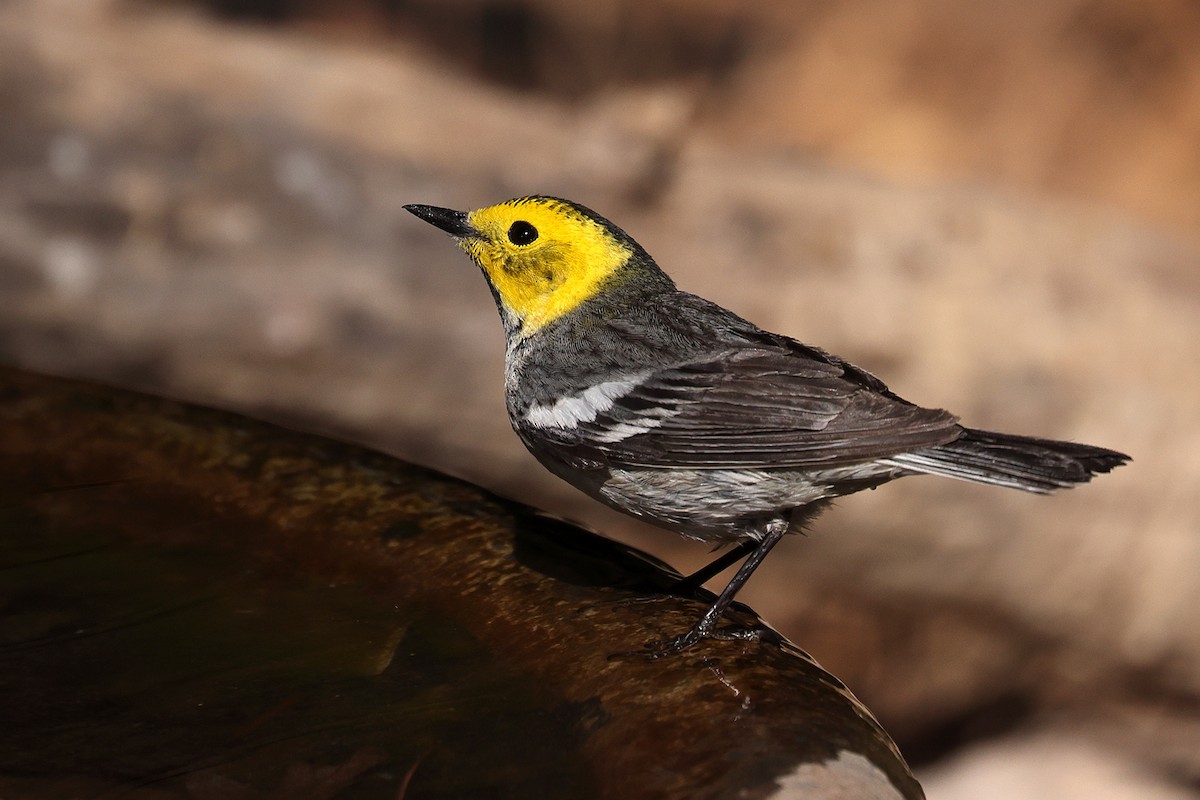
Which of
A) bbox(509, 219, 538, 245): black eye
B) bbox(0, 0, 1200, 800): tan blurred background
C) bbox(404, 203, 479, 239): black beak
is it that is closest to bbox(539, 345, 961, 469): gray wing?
bbox(509, 219, 538, 245): black eye

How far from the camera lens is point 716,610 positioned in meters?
2.93

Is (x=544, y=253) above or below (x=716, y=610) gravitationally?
above

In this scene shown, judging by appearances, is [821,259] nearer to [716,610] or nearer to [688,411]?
[688,411]

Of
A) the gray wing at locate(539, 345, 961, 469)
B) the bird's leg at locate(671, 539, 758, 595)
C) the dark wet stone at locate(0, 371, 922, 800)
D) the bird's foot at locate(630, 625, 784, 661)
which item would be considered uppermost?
the gray wing at locate(539, 345, 961, 469)

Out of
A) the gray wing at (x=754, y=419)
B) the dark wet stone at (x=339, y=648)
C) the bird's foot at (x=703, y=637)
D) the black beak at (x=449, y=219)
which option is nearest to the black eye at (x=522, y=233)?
the black beak at (x=449, y=219)

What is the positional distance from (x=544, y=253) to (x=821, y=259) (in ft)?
11.0

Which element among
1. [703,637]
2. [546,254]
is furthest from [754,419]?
[546,254]

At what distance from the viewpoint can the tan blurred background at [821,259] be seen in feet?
20.8

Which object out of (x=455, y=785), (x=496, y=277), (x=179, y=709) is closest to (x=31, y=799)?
(x=179, y=709)

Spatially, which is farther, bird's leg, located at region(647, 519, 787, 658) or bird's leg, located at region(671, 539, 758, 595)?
bird's leg, located at region(671, 539, 758, 595)

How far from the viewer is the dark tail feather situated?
3.08 metres

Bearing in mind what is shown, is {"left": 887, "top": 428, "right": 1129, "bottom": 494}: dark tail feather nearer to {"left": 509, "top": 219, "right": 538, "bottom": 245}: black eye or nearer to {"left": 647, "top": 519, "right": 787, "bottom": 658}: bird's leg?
A: {"left": 647, "top": 519, "right": 787, "bottom": 658}: bird's leg

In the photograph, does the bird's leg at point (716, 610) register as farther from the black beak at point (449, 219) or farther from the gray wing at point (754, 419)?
the black beak at point (449, 219)

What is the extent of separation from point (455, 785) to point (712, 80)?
6.47 m
